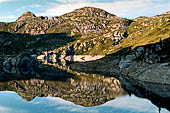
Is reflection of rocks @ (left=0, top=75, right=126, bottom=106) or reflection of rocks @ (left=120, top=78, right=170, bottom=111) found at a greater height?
reflection of rocks @ (left=120, top=78, right=170, bottom=111)

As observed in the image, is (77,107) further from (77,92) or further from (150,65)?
(150,65)

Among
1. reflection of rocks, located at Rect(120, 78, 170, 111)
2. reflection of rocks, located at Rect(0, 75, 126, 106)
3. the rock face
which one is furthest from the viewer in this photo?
the rock face

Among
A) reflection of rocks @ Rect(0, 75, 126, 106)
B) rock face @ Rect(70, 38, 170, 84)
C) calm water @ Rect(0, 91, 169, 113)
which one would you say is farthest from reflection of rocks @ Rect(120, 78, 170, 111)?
rock face @ Rect(70, 38, 170, 84)

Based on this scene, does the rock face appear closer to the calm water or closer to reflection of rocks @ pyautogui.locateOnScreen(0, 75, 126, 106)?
reflection of rocks @ pyautogui.locateOnScreen(0, 75, 126, 106)

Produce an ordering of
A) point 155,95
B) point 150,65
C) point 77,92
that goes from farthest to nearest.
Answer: point 150,65, point 77,92, point 155,95

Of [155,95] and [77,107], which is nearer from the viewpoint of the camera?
[77,107]

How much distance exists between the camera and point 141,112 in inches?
2537

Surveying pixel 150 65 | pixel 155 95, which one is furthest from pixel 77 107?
pixel 150 65

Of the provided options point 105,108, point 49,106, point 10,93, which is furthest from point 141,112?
point 10,93

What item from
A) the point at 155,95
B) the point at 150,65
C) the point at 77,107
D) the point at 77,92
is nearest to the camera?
the point at 77,107

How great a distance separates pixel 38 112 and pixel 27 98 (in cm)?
2506

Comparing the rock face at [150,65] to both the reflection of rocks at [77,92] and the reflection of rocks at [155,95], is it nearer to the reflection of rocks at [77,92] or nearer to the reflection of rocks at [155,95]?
the reflection of rocks at [155,95]

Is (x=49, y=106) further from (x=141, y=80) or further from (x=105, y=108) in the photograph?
(x=141, y=80)

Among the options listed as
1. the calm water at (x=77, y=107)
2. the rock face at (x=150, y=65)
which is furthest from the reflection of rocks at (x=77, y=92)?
the rock face at (x=150, y=65)
